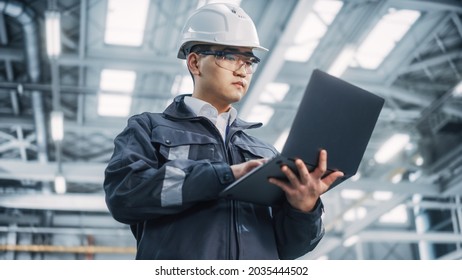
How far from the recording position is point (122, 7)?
264 inches

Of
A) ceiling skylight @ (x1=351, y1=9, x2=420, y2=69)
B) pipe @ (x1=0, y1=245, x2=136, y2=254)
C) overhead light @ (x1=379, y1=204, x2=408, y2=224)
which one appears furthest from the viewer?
overhead light @ (x1=379, y1=204, x2=408, y2=224)

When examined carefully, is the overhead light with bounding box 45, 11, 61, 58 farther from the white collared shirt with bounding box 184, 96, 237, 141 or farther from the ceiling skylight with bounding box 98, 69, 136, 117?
the white collared shirt with bounding box 184, 96, 237, 141

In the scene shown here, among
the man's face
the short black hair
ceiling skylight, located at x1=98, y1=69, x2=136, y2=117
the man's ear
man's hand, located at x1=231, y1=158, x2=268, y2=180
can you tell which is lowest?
man's hand, located at x1=231, y1=158, x2=268, y2=180

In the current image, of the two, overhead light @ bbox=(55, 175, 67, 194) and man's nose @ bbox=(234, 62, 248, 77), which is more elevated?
man's nose @ bbox=(234, 62, 248, 77)

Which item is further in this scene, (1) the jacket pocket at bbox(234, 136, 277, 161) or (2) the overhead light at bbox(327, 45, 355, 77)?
(2) the overhead light at bbox(327, 45, 355, 77)

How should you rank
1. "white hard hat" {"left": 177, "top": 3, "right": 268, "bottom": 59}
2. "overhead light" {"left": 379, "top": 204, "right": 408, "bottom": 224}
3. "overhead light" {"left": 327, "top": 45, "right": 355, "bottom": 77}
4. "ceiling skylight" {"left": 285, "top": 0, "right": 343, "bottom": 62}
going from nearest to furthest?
"white hard hat" {"left": 177, "top": 3, "right": 268, "bottom": 59}, "overhead light" {"left": 327, "top": 45, "right": 355, "bottom": 77}, "ceiling skylight" {"left": 285, "top": 0, "right": 343, "bottom": 62}, "overhead light" {"left": 379, "top": 204, "right": 408, "bottom": 224}

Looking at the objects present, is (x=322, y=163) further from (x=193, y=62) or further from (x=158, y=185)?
(x=193, y=62)

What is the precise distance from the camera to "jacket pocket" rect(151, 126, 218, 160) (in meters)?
1.85

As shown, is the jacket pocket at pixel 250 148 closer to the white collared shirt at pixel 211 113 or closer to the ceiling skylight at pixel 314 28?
the white collared shirt at pixel 211 113

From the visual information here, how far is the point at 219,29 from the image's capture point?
2.11 meters

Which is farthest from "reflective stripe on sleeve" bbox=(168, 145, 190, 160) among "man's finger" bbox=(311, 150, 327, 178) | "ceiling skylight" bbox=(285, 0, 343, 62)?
"ceiling skylight" bbox=(285, 0, 343, 62)

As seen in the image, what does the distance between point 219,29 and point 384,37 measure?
6.04m

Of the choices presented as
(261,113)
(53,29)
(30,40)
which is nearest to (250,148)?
(53,29)
